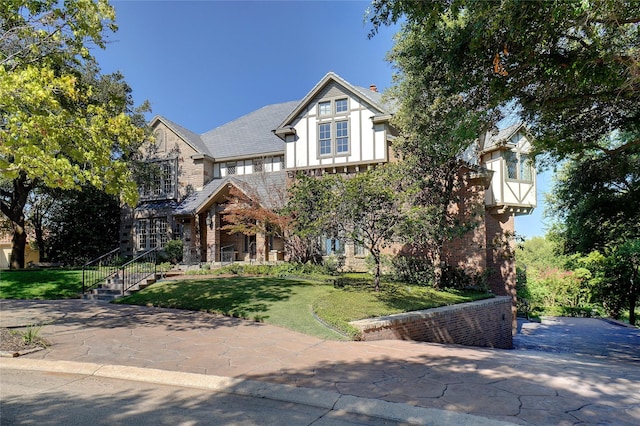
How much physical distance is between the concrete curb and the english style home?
13600 millimetres

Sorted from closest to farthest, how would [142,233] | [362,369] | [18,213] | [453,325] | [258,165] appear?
1. [362,369]
2. [453,325]
3. [18,213]
4. [258,165]
5. [142,233]

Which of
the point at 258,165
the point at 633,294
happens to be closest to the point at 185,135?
the point at 258,165

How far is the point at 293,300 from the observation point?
11859 mm

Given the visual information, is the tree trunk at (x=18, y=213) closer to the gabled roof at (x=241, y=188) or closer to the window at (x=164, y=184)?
the window at (x=164, y=184)

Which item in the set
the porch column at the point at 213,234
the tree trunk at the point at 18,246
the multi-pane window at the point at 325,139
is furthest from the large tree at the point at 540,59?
the tree trunk at the point at 18,246

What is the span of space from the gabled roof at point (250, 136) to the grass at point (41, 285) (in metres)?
11.1

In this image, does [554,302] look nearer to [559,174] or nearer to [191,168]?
[559,174]

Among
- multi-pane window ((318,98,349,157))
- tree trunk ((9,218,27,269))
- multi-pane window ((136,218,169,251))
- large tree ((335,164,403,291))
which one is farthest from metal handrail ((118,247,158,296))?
multi-pane window ((318,98,349,157))

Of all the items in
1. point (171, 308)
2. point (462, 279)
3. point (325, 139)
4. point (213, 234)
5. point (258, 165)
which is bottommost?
point (171, 308)

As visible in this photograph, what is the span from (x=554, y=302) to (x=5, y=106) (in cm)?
2975

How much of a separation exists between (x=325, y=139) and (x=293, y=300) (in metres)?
11.4

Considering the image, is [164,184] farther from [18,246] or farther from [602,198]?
[602,198]

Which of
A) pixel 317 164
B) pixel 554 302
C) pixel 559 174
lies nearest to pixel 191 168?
pixel 317 164

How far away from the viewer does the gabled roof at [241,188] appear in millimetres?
21000
